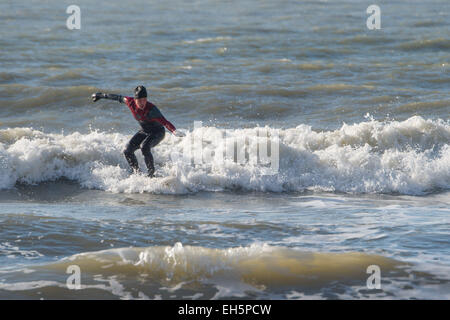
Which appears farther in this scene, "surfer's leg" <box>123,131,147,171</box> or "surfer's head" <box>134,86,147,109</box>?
"surfer's leg" <box>123,131,147,171</box>

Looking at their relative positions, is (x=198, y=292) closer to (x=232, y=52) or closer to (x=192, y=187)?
(x=192, y=187)

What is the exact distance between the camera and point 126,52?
79.8ft

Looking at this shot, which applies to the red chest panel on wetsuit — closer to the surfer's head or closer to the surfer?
the surfer

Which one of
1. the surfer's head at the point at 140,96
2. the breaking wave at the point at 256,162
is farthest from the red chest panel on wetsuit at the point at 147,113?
the breaking wave at the point at 256,162

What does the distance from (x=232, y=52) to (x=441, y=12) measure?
40.0 feet

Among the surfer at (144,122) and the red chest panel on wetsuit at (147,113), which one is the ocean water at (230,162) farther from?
the red chest panel on wetsuit at (147,113)

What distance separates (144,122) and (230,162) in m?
2.02

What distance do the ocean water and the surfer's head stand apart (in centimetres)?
133

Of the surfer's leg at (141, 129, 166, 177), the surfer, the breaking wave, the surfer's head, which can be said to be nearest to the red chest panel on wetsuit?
the surfer

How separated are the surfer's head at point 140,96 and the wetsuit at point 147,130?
0.34 feet

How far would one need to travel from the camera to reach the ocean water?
748 cm

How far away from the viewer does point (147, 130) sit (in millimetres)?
12016
